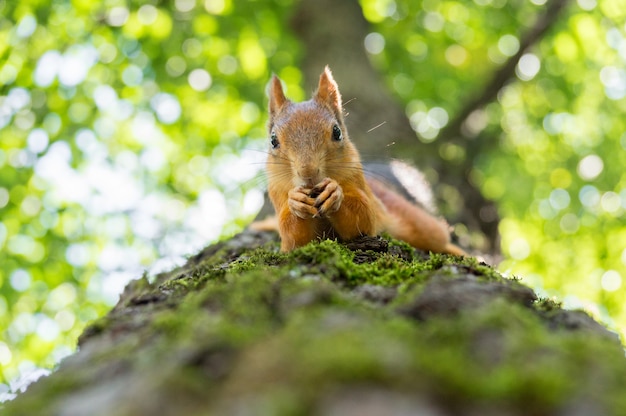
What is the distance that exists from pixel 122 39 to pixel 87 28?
419 mm

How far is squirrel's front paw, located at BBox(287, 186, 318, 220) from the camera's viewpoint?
261 cm

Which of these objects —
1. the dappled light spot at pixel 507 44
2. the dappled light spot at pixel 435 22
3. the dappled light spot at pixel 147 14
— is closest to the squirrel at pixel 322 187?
the dappled light spot at pixel 147 14

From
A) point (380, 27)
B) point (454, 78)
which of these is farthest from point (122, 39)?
point (454, 78)

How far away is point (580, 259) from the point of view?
797 cm

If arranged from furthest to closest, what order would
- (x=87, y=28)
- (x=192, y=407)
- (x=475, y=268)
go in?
(x=87, y=28), (x=475, y=268), (x=192, y=407)

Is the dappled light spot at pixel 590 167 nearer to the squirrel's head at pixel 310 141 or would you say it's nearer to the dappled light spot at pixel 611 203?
the dappled light spot at pixel 611 203

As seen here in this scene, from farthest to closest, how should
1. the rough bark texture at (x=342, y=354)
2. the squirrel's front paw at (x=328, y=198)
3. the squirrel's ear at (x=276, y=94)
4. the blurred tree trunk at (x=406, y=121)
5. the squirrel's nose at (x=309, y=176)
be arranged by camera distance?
1. the blurred tree trunk at (x=406, y=121)
2. the squirrel's ear at (x=276, y=94)
3. the squirrel's nose at (x=309, y=176)
4. the squirrel's front paw at (x=328, y=198)
5. the rough bark texture at (x=342, y=354)

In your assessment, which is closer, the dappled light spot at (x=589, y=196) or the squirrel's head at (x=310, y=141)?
the squirrel's head at (x=310, y=141)

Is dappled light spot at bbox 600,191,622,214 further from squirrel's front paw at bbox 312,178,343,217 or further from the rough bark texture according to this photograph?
the rough bark texture

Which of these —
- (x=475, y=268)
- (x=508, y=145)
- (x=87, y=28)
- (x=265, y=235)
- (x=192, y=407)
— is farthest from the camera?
(x=508, y=145)

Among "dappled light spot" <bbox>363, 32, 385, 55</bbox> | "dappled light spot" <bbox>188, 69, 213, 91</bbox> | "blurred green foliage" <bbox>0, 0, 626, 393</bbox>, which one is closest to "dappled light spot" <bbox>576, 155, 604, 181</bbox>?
"blurred green foliage" <bbox>0, 0, 626, 393</bbox>

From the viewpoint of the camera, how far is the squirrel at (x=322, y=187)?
2689 mm

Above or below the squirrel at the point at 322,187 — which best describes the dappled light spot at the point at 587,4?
above

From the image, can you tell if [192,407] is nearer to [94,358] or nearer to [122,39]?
[94,358]
